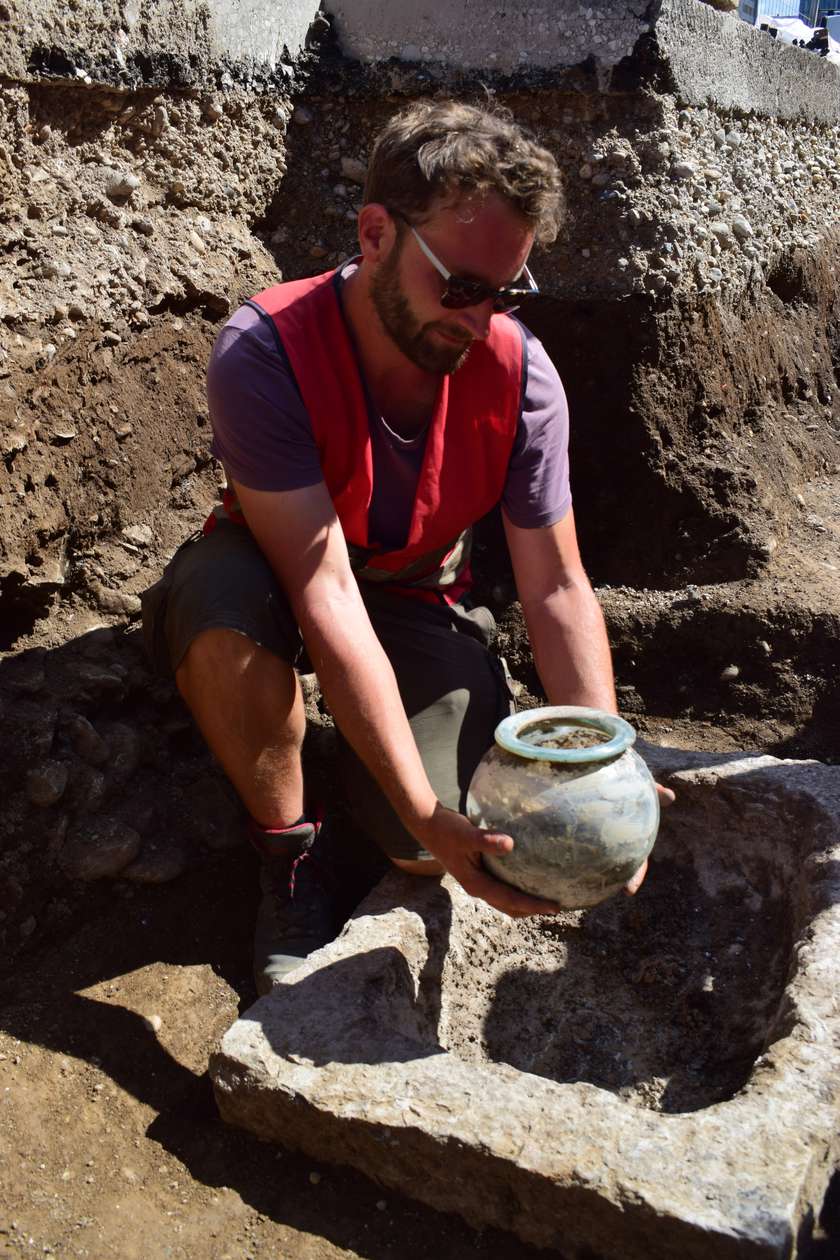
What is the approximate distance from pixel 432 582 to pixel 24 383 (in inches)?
43.7

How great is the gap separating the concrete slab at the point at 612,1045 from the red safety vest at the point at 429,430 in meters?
0.73

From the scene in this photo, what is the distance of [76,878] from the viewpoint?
2.70 m

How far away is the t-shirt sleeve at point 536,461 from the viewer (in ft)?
8.33

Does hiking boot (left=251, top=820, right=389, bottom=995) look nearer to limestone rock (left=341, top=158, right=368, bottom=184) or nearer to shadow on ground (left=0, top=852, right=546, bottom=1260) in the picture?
shadow on ground (left=0, top=852, right=546, bottom=1260)

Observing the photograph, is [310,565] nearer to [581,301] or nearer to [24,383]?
[24,383]

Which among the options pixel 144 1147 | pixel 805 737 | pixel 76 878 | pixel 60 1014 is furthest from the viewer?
pixel 805 737

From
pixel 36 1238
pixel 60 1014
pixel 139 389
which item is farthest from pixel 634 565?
pixel 36 1238

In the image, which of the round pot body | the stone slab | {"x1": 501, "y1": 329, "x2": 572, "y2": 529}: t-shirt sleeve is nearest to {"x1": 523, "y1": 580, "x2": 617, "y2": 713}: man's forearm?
{"x1": 501, "y1": 329, "x2": 572, "y2": 529}: t-shirt sleeve

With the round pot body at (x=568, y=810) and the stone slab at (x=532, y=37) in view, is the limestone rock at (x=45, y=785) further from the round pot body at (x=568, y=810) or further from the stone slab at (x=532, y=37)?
the stone slab at (x=532, y=37)

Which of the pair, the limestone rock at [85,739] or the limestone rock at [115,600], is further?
the limestone rock at [115,600]

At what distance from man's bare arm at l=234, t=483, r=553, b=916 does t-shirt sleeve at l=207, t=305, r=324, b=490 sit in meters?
0.04

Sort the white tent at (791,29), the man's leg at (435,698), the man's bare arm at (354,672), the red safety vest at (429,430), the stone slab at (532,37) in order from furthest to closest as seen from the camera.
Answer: the white tent at (791,29)
the stone slab at (532,37)
the man's leg at (435,698)
the red safety vest at (429,430)
the man's bare arm at (354,672)

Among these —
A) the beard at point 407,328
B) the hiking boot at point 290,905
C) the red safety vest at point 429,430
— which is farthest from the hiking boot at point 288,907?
the beard at point 407,328

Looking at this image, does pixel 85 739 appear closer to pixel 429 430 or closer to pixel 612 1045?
pixel 429 430
